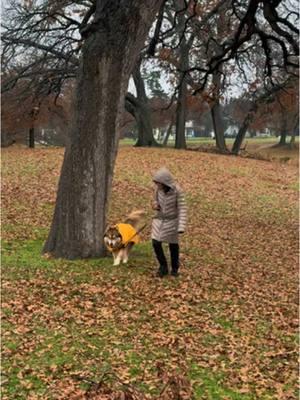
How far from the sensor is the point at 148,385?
4.80 metres

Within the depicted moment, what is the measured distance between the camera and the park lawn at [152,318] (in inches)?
193

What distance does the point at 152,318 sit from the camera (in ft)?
21.1

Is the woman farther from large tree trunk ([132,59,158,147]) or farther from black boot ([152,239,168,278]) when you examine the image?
large tree trunk ([132,59,158,147])

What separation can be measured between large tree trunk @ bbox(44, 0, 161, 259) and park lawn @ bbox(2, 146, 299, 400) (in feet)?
1.57

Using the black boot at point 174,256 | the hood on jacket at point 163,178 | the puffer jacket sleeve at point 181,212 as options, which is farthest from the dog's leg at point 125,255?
the hood on jacket at point 163,178

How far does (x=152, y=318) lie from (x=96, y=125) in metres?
3.35

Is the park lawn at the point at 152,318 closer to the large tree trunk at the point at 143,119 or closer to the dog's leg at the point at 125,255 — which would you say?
the dog's leg at the point at 125,255

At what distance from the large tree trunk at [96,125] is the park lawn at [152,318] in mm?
480

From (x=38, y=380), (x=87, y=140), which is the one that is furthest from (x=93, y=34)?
(x=38, y=380)

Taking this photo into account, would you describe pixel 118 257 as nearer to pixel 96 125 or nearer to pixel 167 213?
pixel 167 213

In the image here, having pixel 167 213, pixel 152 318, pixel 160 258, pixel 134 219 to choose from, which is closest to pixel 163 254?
pixel 160 258

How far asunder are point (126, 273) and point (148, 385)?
3401 mm

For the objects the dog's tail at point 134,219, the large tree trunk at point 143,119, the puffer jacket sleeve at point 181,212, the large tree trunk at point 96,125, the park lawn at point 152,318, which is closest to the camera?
the park lawn at point 152,318

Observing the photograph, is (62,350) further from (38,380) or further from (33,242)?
(33,242)
